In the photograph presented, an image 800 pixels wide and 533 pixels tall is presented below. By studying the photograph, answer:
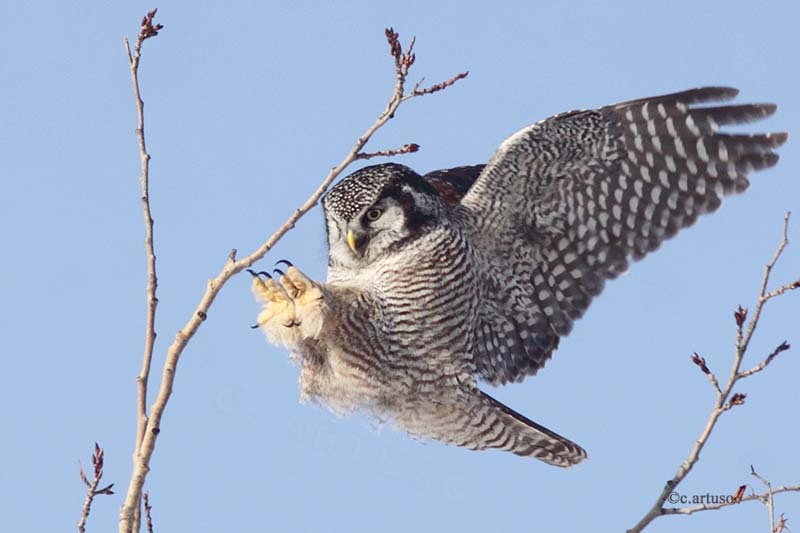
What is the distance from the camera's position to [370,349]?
6.76 metres

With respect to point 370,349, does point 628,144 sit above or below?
above

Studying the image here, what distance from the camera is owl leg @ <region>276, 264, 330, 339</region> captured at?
645cm

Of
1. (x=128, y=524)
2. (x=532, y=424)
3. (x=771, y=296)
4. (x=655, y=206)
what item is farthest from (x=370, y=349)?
(x=128, y=524)

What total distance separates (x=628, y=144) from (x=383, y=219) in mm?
1649

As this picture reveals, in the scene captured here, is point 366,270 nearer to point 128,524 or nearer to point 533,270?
point 533,270

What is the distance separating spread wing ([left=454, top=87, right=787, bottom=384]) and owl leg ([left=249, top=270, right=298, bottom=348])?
124 centimetres

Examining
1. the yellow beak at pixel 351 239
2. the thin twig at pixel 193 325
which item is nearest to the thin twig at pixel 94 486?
the thin twig at pixel 193 325

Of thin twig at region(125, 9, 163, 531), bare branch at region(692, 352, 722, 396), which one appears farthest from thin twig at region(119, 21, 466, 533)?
bare branch at region(692, 352, 722, 396)

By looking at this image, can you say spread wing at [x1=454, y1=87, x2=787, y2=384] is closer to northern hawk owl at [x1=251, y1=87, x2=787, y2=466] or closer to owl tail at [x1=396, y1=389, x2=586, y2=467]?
northern hawk owl at [x1=251, y1=87, x2=787, y2=466]

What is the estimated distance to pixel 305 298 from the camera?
647cm

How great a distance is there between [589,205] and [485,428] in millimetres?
1506

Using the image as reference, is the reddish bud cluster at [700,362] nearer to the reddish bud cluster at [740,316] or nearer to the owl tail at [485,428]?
the reddish bud cluster at [740,316]

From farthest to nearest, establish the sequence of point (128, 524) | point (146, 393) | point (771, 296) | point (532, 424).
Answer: point (532, 424), point (771, 296), point (146, 393), point (128, 524)

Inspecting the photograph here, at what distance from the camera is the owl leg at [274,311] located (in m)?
6.46
